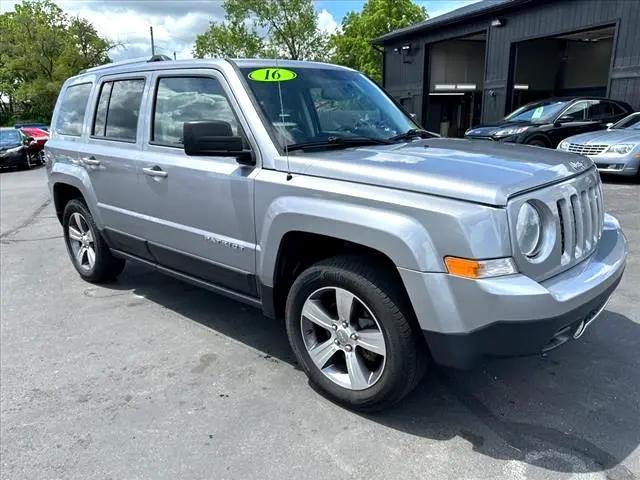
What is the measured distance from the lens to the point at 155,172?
3846 mm

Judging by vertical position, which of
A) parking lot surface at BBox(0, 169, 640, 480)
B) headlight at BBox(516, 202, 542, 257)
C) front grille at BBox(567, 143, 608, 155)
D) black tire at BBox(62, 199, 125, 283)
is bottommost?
parking lot surface at BBox(0, 169, 640, 480)

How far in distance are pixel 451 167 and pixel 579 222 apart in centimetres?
75

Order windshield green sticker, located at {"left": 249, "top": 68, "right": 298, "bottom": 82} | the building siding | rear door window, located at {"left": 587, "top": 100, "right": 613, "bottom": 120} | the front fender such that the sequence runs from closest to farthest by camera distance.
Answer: the front fender → windshield green sticker, located at {"left": 249, "top": 68, "right": 298, "bottom": 82} → rear door window, located at {"left": 587, "top": 100, "right": 613, "bottom": 120} → the building siding

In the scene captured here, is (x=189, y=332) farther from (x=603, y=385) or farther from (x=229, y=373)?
(x=603, y=385)

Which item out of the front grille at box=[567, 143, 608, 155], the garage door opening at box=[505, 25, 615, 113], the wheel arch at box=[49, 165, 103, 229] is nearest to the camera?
the wheel arch at box=[49, 165, 103, 229]

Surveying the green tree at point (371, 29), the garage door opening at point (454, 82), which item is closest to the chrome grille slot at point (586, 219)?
the garage door opening at point (454, 82)

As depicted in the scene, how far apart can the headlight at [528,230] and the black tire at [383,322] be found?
62cm

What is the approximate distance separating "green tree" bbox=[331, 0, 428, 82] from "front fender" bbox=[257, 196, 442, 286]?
40.2 metres

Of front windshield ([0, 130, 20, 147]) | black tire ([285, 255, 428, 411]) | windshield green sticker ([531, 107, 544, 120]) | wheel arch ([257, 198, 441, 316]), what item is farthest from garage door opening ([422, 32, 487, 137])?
black tire ([285, 255, 428, 411])

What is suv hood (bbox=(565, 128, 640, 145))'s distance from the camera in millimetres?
9898

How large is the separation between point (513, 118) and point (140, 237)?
1137 centimetres

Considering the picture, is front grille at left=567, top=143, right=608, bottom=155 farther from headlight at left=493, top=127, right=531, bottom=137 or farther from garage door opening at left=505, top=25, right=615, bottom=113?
garage door opening at left=505, top=25, right=615, bottom=113

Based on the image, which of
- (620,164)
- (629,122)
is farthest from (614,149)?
(629,122)

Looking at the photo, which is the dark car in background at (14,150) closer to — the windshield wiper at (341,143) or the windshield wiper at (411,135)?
the windshield wiper at (411,135)
